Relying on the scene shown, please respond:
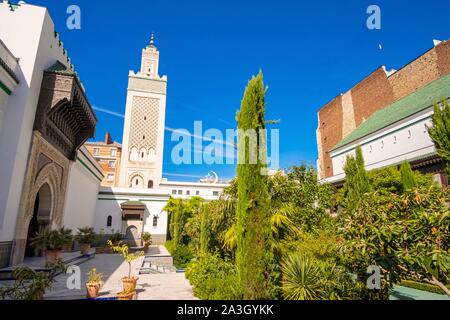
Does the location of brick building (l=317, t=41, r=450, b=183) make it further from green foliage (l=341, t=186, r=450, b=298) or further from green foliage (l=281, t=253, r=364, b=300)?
green foliage (l=341, t=186, r=450, b=298)

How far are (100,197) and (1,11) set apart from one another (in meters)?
16.3

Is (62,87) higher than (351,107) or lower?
lower

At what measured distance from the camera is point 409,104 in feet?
60.3

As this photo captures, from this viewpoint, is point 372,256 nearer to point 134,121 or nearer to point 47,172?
point 47,172

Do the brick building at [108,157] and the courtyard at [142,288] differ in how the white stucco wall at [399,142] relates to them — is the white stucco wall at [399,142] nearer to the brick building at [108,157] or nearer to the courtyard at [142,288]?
the courtyard at [142,288]

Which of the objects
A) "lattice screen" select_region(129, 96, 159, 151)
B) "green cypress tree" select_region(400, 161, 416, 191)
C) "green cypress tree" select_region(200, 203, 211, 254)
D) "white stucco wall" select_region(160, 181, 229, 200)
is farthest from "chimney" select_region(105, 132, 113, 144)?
"green cypress tree" select_region(400, 161, 416, 191)

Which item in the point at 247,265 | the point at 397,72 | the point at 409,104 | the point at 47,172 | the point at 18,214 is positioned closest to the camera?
the point at 247,265

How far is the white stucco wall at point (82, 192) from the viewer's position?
1521cm

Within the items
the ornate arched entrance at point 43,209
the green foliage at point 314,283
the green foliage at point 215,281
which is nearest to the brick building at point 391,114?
the green foliage at point 314,283

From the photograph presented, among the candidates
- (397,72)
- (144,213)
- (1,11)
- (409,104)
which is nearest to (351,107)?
(397,72)

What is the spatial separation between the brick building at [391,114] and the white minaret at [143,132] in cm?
1948

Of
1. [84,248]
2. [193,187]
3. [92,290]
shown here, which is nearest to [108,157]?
[193,187]

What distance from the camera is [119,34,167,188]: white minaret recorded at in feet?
104

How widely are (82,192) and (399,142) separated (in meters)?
20.9
